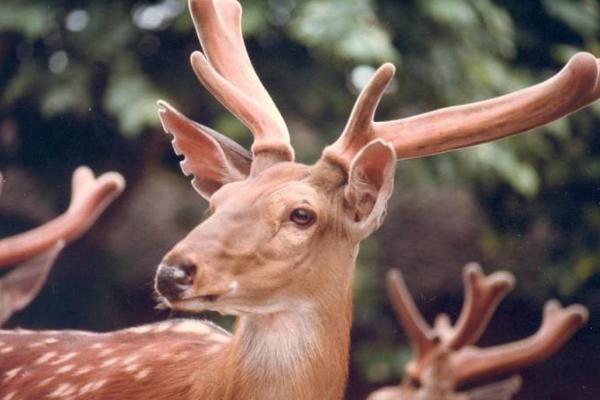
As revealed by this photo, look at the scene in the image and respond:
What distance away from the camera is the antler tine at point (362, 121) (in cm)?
199

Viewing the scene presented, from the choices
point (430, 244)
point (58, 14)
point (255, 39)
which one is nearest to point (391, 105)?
point (255, 39)

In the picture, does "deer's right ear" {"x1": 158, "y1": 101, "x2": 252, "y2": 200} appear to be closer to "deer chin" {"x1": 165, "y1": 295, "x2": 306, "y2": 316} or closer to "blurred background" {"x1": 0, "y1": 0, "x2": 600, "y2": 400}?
"deer chin" {"x1": 165, "y1": 295, "x2": 306, "y2": 316}

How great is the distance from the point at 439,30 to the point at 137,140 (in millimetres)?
1579

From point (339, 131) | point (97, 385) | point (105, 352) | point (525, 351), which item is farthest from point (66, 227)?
point (525, 351)

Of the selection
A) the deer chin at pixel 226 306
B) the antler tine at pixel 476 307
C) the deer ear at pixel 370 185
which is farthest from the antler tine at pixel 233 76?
the antler tine at pixel 476 307

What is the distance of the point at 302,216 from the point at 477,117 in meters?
0.30

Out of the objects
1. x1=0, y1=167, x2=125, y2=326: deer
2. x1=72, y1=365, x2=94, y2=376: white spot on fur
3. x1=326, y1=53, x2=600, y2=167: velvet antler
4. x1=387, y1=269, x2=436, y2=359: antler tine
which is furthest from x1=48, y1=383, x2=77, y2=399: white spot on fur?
x1=387, y1=269, x2=436, y2=359: antler tine

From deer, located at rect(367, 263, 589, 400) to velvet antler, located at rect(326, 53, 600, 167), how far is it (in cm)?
238

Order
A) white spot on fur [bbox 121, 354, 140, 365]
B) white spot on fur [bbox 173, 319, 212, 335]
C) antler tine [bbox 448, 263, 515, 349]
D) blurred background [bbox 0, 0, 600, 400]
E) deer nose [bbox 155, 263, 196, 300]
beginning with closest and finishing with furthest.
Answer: deer nose [bbox 155, 263, 196, 300], white spot on fur [bbox 121, 354, 140, 365], white spot on fur [bbox 173, 319, 212, 335], blurred background [bbox 0, 0, 600, 400], antler tine [bbox 448, 263, 515, 349]

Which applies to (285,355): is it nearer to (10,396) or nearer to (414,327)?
(10,396)

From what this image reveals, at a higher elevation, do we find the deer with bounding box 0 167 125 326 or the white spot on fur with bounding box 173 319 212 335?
the deer with bounding box 0 167 125 326

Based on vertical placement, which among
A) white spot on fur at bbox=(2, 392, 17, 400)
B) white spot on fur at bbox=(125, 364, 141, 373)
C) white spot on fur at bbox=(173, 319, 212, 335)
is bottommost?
white spot on fur at bbox=(2, 392, 17, 400)

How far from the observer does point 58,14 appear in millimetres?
4773

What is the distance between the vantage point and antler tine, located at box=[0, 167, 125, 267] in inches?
130
